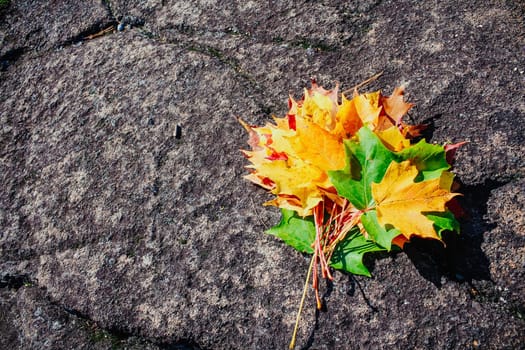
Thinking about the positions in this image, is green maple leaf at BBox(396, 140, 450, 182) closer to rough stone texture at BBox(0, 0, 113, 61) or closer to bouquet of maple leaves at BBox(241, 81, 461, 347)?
bouquet of maple leaves at BBox(241, 81, 461, 347)

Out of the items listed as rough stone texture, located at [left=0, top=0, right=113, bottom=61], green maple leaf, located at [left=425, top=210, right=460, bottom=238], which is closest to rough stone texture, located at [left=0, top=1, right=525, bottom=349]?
rough stone texture, located at [left=0, top=0, right=113, bottom=61]

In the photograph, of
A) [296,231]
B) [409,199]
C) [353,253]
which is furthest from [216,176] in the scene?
[409,199]

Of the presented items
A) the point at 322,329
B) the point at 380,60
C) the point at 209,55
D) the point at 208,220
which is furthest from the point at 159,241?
the point at 380,60

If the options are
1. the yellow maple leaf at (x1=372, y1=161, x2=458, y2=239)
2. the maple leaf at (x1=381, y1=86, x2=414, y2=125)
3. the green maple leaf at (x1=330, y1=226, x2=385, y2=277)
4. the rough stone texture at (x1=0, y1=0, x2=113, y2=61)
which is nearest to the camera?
the yellow maple leaf at (x1=372, y1=161, x2=458, y2=239)

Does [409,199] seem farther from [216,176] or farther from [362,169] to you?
[216,176]

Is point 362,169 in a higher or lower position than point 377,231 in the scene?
higher

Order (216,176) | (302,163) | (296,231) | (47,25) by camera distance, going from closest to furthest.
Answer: (302,163)
(296,231)
(216,176)
(47,25)
